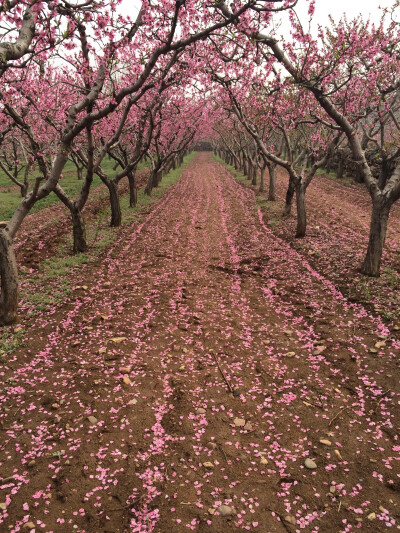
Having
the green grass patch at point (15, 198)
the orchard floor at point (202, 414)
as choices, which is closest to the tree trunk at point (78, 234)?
the orchard floor at point (202, 414)

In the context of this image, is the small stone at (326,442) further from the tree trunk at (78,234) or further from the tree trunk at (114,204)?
the tree trunk at (114,204)

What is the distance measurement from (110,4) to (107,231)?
9805 millimetres

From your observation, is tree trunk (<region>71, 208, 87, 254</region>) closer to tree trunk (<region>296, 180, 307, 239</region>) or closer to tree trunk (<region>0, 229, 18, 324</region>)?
tree trunk (<region>0, 229, 18, 324</region>)

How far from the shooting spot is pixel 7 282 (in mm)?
7266

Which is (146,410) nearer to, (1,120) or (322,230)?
(322,230)

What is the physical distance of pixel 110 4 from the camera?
7.17 metres

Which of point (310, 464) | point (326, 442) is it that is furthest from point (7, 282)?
point (326, 442)

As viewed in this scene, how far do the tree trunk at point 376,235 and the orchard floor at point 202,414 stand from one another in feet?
5.08

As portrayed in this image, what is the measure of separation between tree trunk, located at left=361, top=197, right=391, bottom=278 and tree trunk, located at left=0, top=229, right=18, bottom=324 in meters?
9.28

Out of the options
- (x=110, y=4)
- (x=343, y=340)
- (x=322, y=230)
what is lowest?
(x=343, y=340)

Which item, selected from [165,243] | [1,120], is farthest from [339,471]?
[1,120]

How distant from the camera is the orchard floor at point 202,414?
12.3ft

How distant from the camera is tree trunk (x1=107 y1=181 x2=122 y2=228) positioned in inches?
621

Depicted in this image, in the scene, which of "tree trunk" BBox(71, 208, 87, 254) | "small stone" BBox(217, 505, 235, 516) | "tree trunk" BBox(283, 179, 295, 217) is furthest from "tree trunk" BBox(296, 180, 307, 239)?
"small stone" BBox(217, 505, 235, 516)
